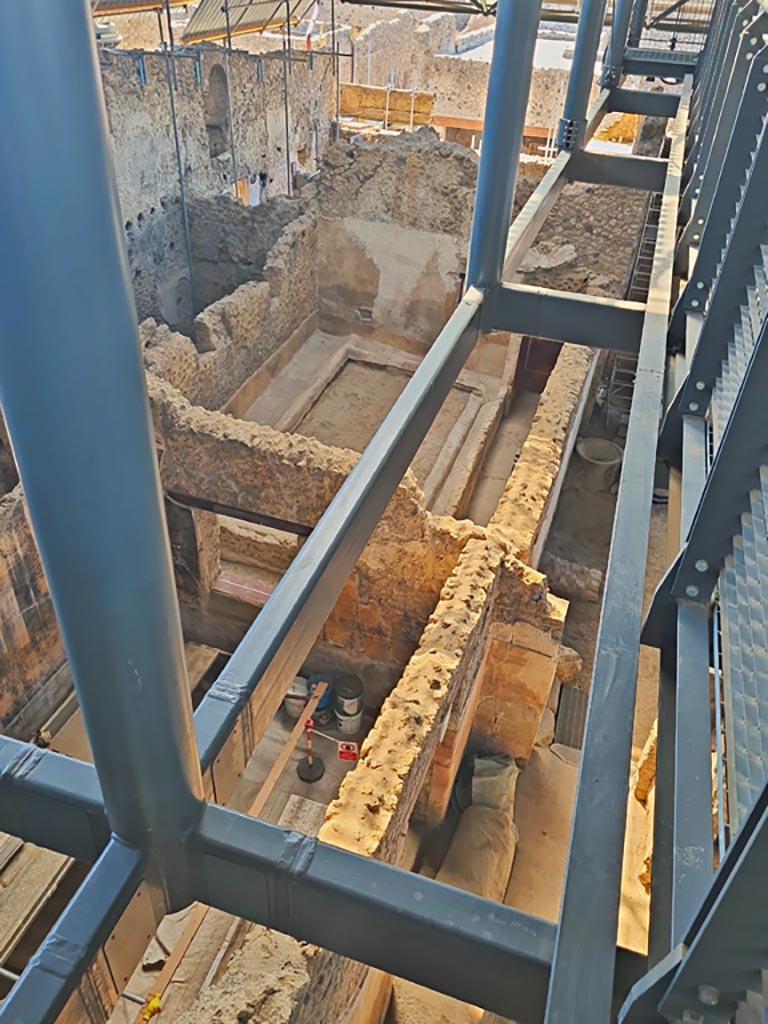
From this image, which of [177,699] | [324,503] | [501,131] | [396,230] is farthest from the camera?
[396,230]

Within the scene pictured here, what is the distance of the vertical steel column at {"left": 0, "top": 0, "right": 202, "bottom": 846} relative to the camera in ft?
3.01

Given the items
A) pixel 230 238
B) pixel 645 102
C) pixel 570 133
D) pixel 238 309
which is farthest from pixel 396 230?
pixel 570 133

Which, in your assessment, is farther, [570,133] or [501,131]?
[570,133]

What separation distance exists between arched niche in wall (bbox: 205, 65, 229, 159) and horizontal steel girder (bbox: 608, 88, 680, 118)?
310 inches

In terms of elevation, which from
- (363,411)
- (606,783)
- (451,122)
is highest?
(606,783)

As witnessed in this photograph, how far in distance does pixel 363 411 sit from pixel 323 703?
14.8 feet

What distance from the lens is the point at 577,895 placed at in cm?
167

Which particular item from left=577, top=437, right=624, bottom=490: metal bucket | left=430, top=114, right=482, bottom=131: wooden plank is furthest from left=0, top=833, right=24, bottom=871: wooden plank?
left=430, top=114, right=482, bottom=131: wooden plank

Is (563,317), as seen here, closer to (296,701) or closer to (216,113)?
(296,701)

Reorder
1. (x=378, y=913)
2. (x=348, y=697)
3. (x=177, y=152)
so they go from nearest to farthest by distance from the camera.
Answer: (x=378, y=913), (x=348, y=697), (x=177, y=152)

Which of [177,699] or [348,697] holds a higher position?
[177,699]

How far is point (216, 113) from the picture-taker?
45.8 feet

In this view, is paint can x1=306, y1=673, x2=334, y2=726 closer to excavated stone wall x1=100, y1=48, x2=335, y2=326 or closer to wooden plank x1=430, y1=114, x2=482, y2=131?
excavated stone wall x1=100, y1=48, x2=335, y2=326

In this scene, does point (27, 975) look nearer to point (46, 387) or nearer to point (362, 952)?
point (362, 952)
